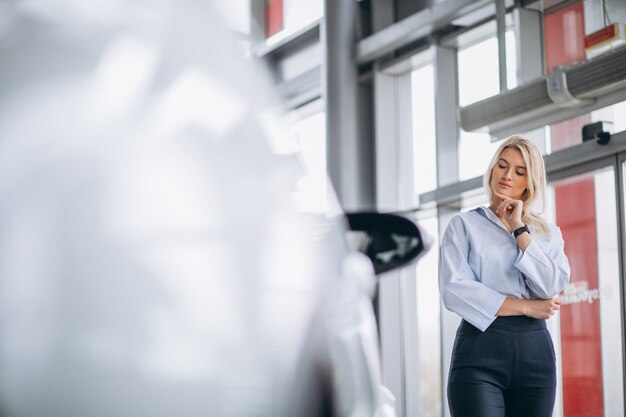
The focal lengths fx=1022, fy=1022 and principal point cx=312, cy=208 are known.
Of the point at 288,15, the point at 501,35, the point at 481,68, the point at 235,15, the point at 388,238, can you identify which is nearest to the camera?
the point at 235,15

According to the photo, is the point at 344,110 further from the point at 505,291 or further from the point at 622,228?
the point at 505,291

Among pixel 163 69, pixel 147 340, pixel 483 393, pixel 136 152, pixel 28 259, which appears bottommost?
pixel 483 393

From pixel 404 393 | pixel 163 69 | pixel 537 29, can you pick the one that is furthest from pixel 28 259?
pixel 404 393

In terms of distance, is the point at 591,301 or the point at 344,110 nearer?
the point at 591,301

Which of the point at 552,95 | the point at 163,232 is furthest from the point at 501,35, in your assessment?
the point at 163,232

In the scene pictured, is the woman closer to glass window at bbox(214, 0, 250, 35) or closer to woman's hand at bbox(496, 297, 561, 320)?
woman's hand at bbox(496, 297, 561, 320)

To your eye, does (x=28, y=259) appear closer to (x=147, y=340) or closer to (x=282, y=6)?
(x=147, y=340)

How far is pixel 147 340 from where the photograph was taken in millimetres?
1256

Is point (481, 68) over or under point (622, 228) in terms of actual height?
over

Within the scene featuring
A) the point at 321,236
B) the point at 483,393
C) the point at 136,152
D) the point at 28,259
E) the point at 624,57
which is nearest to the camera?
the point at 28,259

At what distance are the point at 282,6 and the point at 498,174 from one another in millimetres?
5998

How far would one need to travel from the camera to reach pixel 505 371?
245 centimetres

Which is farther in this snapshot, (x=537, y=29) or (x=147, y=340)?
(x=537, y=29)

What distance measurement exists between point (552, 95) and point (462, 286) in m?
3.14
